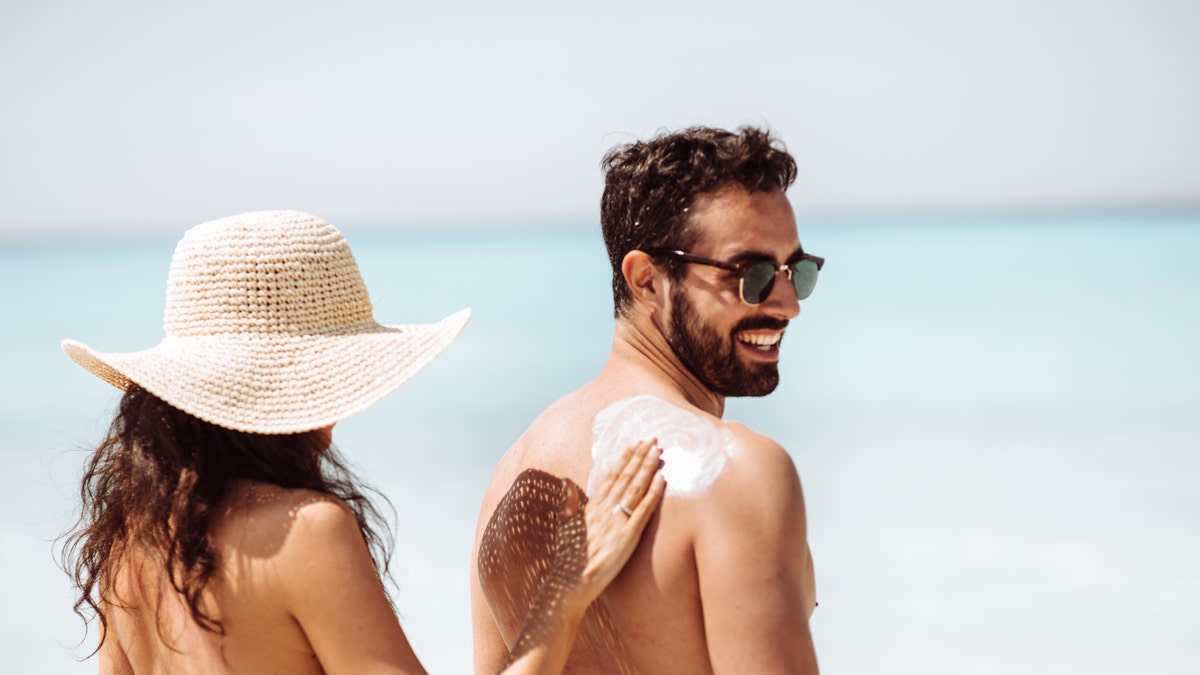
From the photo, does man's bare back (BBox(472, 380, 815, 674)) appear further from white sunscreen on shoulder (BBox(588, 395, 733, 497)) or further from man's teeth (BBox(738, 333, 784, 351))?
man's teeth (BBox(738, 333, 784, 351))

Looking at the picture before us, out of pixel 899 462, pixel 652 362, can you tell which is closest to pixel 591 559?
pixel 652 362

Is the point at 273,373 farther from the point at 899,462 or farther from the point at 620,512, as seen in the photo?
the point at 899,462

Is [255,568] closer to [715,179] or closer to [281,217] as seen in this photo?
[281,217]

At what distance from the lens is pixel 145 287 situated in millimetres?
31297

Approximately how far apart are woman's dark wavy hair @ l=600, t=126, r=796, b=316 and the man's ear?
1.2 inches

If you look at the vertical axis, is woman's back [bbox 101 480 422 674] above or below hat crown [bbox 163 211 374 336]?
below

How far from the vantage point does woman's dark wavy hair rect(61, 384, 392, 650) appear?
206cm

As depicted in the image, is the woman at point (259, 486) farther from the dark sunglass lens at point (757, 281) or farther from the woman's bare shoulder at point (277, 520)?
the dark sunglass lens at point (757, 281)

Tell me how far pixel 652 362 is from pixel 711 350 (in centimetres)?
13

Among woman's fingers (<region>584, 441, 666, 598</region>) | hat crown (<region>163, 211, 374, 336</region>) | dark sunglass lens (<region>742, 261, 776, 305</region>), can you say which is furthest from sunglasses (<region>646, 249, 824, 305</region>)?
hat crown (<region>163, 211, 374, 336</region>)

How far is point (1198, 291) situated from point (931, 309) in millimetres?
5635

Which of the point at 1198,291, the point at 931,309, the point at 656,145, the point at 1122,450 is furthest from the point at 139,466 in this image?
the point at 1198,291

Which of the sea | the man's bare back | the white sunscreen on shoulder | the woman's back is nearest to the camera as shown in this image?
the woman's back

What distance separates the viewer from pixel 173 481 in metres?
2.11
